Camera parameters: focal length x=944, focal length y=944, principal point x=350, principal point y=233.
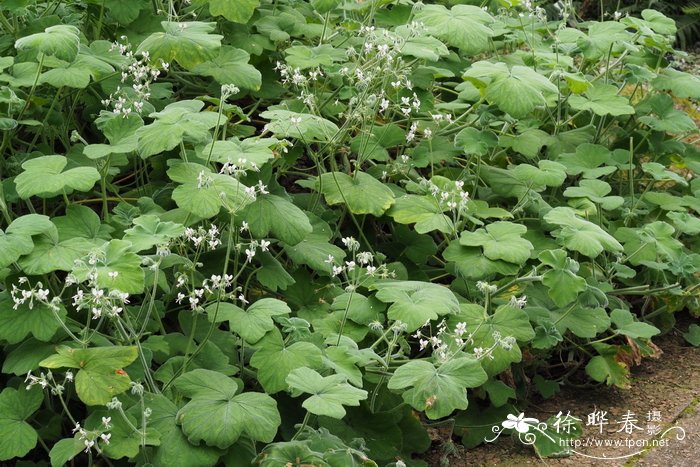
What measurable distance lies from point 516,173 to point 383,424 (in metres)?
1.24

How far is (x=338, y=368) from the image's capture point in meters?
2.59

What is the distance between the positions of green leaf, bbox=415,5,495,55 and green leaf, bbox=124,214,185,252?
1547mm

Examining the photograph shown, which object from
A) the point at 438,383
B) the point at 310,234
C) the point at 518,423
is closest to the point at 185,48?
the point at 310,234

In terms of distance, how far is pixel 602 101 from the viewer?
3949 millimetres

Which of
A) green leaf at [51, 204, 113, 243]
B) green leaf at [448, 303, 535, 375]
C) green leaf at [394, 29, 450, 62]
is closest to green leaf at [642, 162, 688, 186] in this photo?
green leaf at [394, 29, 450, 62]

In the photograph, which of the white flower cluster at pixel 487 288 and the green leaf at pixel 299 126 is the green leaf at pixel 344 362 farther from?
the green leaf at pixel 299 126

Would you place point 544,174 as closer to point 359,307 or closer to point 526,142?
point 526,142

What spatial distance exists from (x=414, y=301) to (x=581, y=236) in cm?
66

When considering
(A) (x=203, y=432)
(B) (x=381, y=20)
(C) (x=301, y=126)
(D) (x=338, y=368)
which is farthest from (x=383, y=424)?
(B) (x=381, y=20)

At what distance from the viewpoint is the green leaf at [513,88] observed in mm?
3379

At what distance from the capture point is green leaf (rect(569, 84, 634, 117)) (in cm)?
386

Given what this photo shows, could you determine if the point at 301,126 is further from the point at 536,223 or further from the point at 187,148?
the point at 536,223

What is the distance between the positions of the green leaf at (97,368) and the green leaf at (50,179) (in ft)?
1.80

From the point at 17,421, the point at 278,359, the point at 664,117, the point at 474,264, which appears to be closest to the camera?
the point at 17,421
